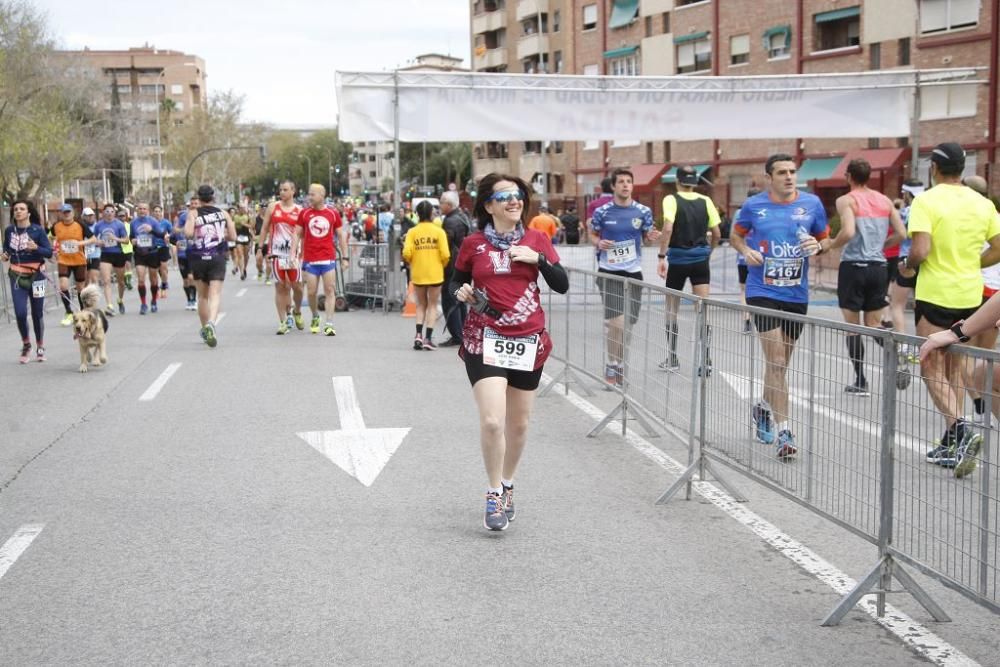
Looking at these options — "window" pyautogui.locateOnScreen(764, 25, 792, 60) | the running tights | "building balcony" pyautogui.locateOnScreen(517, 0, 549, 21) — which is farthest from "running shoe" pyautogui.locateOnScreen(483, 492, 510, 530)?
"building balcony" pyautogui.locateOnScreen(517, 0, 549, 21)

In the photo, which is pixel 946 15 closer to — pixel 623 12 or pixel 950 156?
pixel 623 12

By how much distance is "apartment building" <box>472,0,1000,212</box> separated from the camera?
1439 inches

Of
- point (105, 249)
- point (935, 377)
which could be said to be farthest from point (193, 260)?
point (935, 377)

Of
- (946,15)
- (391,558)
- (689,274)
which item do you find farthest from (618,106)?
(946,15)

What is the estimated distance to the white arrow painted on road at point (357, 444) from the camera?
7648 millimetres

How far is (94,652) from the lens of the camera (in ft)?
14.3

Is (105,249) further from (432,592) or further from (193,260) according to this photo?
(432,592)

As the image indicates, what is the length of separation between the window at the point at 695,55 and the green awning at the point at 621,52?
4096mm

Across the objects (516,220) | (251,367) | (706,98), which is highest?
(706,98)

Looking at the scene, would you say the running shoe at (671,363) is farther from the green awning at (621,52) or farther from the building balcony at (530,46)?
the building balcony at (530,46)

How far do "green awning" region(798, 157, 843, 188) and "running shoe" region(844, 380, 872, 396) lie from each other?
3771 cm

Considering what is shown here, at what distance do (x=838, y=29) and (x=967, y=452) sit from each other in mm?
41636

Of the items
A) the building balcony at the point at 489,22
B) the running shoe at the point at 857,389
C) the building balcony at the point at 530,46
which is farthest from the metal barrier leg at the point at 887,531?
the building balcony at the point at 489,22

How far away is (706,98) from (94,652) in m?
A: 16.4
